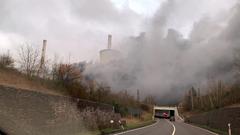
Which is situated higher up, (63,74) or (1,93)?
(63,74)

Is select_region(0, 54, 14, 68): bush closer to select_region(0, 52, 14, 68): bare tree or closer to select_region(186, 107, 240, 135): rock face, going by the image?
select_region(0, 52, 14, 68): bare tree

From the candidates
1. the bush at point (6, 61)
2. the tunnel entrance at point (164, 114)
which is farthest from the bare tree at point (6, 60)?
the tunnel entrance at point (164, 114)

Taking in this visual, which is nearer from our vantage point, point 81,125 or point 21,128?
point 21,128

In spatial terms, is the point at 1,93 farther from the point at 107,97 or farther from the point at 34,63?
the point at 107,97

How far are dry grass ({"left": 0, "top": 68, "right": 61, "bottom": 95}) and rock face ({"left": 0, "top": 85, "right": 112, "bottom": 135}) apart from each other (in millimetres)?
6461

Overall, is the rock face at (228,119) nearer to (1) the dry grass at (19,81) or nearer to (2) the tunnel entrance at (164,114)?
(1) the dry grass at (19,81)

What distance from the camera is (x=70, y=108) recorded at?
2589 cm

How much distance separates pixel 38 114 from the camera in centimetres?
2045

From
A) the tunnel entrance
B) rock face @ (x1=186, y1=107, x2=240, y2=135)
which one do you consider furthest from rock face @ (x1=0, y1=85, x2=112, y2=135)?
the tunnel entrance

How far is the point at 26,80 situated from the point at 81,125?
1008cm

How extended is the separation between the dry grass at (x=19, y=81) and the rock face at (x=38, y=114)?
21.2 feet

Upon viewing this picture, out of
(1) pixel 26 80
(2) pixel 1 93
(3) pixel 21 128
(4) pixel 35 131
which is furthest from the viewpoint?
(1) pixel 26 80

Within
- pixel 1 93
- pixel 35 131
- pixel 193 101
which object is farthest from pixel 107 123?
pixel 193 101

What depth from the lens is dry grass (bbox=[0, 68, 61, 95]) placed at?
3020 centimetres
